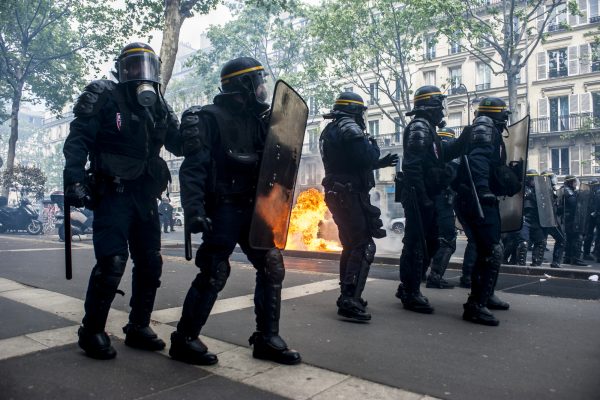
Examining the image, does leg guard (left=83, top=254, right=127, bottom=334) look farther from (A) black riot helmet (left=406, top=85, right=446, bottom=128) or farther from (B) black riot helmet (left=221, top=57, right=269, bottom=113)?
(A) black riot helmet (left=406, top=85, right=446, bottom=128)

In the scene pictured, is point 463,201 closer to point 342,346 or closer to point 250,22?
point 342,346

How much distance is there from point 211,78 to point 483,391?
125 feet

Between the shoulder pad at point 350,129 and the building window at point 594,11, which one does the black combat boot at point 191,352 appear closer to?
the shoulder pad at point 350,129

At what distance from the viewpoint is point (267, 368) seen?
2.90 m

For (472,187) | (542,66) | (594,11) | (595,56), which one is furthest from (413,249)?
(594,11)

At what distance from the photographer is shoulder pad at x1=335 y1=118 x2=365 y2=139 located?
4.24m

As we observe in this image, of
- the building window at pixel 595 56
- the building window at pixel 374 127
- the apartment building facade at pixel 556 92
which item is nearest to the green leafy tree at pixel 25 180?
the apartment building facade at pixel 556 92

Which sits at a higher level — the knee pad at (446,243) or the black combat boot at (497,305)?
the knee pad at (446,243)

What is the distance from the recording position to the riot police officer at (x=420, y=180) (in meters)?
4.55

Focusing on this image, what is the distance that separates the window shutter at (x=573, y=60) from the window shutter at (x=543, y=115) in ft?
7.60

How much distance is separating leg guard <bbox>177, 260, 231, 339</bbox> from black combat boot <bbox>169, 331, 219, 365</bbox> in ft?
0.10

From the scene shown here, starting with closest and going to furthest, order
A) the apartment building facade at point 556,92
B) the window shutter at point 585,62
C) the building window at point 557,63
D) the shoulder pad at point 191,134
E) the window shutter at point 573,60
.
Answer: the shoulder pad at point 191,134 < the apartment building facade at point 556,92 < the window shutter at point 585,62 < the window shutter at point 573,60 < the building window at point 557,63

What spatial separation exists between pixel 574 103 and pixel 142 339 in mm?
34683

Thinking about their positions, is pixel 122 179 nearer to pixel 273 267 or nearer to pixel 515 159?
pixel 273 267
